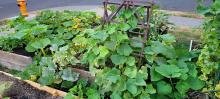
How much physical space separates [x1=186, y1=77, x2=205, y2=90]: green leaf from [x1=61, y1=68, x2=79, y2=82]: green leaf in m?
1.40

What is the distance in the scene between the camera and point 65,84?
3945 millimetres

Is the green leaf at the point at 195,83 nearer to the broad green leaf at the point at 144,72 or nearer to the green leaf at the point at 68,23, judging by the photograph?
the broad green leaf at the point at 144,72

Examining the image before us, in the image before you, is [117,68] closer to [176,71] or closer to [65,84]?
[176,71]

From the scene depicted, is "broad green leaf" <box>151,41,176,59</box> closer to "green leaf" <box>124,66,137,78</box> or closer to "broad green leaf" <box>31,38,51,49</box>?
"green leaf" <box>124,66,137,78</box>

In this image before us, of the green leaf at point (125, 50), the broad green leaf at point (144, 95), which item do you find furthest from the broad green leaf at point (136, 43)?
the broad green leaf at point (144, 95)

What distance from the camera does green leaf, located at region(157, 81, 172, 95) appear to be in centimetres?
306

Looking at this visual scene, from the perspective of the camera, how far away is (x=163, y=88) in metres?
3.08

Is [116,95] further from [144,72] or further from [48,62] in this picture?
[48,62]

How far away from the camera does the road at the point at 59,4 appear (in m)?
10.2

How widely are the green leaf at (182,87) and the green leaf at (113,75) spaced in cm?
56

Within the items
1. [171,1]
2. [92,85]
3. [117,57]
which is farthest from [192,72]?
[171,1]

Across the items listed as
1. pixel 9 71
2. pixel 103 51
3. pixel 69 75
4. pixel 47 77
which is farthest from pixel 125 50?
pixel 9 71

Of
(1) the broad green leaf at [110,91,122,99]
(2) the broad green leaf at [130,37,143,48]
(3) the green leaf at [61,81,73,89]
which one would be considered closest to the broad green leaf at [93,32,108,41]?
(2) the broad green leaf at [130,37,143,48]

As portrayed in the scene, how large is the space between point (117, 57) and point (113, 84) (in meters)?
0.27
